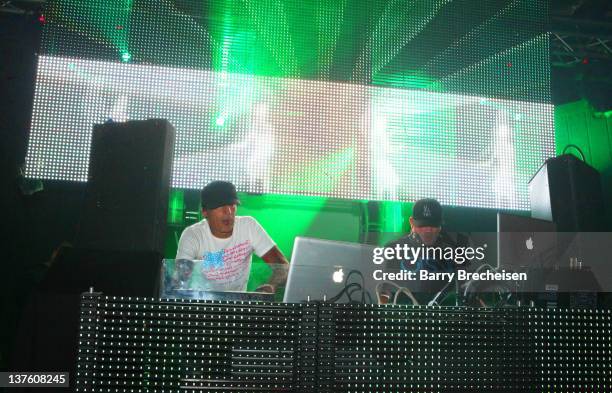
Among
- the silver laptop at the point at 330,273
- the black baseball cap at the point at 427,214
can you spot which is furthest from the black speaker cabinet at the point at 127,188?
the black baseball cap at the point at 427,214

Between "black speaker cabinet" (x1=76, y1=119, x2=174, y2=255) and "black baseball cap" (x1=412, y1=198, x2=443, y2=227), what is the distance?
1.54 m

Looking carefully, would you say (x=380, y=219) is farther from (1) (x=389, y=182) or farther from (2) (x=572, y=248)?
(2) (x=572, y=248)

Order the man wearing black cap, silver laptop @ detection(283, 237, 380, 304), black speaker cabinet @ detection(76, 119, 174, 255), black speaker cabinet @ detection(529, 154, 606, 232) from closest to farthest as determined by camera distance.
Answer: silver laptop @ detection(283, 237, 380, 304), the man wearing black cap, black speaker cabinet @ detection(76, 119, 174, 255), black speaker cabinet @ detection(529, 154, 606, 232)

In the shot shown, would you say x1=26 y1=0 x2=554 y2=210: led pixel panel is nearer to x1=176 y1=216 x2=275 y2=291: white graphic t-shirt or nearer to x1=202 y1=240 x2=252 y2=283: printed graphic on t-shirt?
x1=176 y1=216 x2=275 y2=291: white graphic t-shirt

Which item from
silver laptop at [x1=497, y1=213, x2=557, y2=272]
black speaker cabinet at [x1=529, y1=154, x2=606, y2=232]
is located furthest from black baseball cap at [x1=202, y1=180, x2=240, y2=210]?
black speaker cabinet at [x1=529, y1=154, x2=606, y2=232]

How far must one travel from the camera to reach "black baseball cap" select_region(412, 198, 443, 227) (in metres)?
3.22

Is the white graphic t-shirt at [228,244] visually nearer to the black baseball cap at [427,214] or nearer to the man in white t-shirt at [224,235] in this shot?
the man in white t-shirt at [224,235]

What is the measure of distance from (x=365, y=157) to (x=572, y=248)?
1.63 meters

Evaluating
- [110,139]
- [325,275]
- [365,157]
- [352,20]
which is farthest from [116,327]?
[352,20]

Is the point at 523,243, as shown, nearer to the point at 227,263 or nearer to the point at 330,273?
the point at 330,273

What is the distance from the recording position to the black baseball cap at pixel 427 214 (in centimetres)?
322

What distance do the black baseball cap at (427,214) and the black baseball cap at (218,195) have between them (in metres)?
1.15

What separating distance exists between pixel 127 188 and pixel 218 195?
56 centimetres

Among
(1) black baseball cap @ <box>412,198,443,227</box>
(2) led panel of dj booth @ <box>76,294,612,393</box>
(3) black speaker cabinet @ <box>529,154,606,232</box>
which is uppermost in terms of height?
(3) black speaker cabinet @ <box>529,154,606,232</box>
